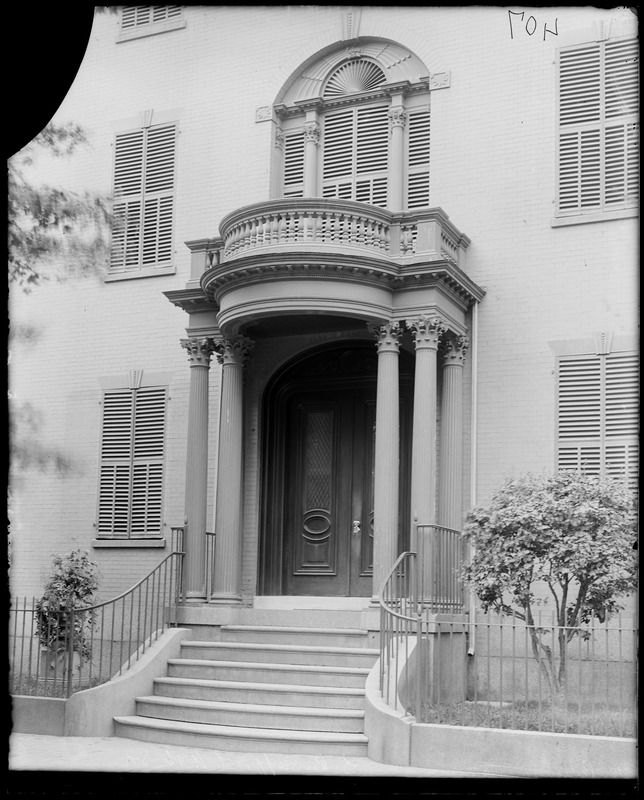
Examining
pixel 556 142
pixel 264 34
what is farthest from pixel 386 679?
pixel 264 34

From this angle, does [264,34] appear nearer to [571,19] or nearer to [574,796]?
[571,19]

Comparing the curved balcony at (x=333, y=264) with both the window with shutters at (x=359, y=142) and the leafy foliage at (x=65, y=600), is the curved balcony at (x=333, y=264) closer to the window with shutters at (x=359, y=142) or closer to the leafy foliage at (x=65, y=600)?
the window with shutters at (x=359, y=142)

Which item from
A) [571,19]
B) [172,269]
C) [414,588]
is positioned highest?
[571,19]

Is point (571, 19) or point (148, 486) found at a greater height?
point (571, 19)

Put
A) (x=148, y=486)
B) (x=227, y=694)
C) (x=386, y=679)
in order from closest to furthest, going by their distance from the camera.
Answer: (x=386, y=679) < (x=227, y=694) < (x=148, y=486)

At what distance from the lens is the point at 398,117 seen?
1466cm

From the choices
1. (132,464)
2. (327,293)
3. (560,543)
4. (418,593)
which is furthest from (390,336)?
(132,464)

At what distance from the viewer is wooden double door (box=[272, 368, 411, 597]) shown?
46.2 ft

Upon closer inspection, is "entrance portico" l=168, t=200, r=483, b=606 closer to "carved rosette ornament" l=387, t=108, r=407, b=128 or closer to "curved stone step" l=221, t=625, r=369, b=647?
"curved stone step" l=221, t=625, r=369, b=647

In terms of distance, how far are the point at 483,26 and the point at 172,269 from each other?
566cm

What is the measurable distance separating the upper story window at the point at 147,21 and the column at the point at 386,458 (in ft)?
23.0

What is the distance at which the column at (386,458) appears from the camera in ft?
39.3

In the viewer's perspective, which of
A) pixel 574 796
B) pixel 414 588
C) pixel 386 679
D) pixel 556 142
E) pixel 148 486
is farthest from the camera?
pixel 148 486

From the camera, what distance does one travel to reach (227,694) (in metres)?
10.9
